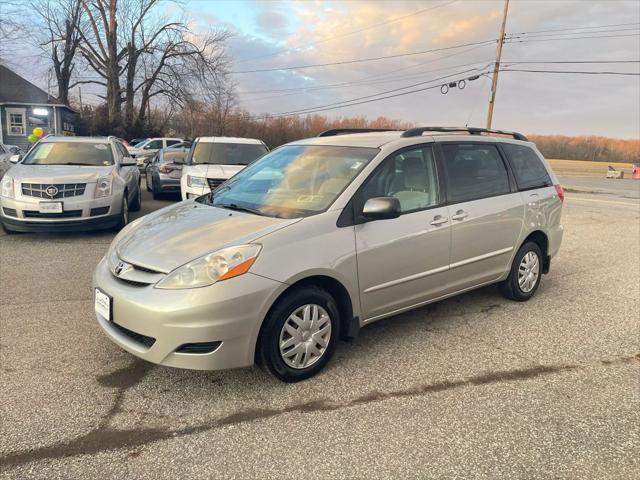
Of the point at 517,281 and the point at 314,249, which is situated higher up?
the point at 314,249

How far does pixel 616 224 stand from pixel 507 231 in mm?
8862

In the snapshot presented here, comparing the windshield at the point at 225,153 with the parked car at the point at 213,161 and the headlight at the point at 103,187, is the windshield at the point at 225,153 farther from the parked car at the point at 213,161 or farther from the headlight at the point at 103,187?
the headlight at the point at 103,187

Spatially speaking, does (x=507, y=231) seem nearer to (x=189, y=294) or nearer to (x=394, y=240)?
(x=394, y=240)

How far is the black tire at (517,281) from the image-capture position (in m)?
4.98

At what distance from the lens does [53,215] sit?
6957 mm

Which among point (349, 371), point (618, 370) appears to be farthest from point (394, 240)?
point (618, 370)

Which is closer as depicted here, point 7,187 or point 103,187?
point 7,187

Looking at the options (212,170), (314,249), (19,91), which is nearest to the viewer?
(314,249)

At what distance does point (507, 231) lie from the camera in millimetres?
4703

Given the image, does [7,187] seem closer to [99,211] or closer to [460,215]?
[99,211]

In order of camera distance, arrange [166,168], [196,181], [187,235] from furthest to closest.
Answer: [166,168] < [196,181] < [187,235]

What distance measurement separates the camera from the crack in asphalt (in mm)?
2484

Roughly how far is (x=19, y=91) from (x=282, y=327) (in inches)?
1634

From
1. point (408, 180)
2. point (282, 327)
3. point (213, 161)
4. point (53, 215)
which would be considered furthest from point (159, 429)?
point (213, 161)
